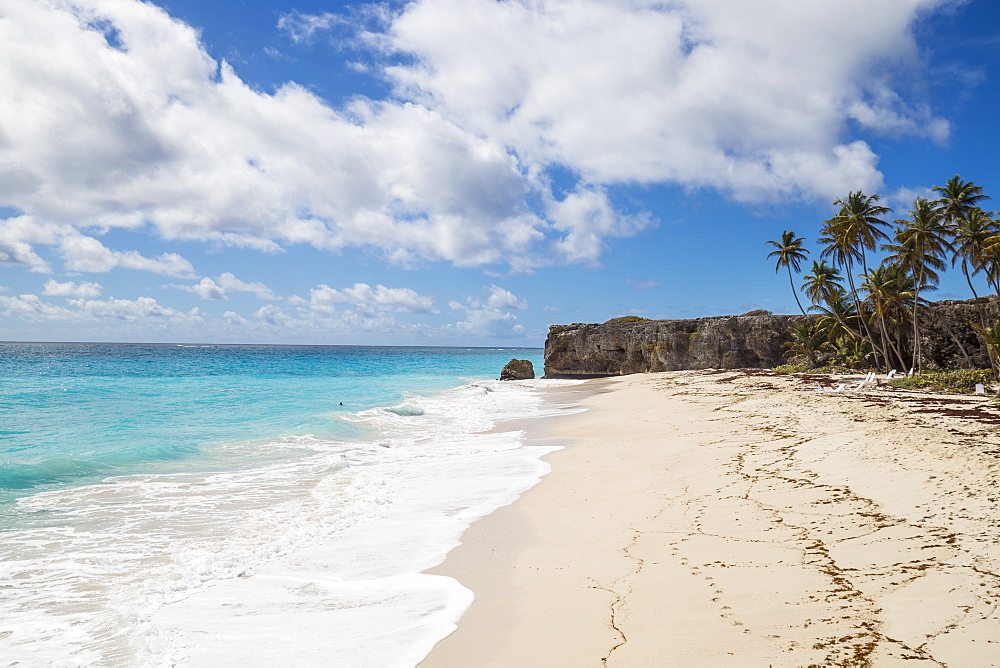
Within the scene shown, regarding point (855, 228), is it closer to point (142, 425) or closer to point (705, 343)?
point (705, 343)

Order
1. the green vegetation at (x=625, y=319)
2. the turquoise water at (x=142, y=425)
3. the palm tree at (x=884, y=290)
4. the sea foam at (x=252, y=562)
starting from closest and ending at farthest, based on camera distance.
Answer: the sea foam at (x=252, y=562) → the turquoise water at (x=142, y=425) → the palm tree at (x=884, y=290) → the green vegetation at (x=625, y=319)

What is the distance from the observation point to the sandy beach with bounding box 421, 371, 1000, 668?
3760mm

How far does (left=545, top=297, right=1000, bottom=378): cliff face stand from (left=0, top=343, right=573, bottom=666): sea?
29.6m

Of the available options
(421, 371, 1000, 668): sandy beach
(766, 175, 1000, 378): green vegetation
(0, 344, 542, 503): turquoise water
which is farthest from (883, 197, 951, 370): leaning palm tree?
(0, 344, 542, 503): turquoise water

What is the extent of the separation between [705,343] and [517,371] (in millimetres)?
16523

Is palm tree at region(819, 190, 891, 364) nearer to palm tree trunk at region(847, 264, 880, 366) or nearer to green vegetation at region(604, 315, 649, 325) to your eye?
palm tree trunk at region(847, 264, 880, 366)

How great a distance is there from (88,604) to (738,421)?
13821 mm

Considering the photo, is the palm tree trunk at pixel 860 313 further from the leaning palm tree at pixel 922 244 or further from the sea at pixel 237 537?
the sea at pixel 237 537

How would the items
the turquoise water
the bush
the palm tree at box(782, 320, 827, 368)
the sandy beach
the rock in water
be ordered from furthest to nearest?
1. the rock in water
2. the palm tree at box(782, 320, 827, 368)
3. the bush
4. the turquoise water
5. the sandy beach

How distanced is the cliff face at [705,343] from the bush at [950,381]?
1086 cm

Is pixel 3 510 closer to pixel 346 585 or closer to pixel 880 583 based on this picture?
pixel 346 585

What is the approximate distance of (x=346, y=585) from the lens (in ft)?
19.1

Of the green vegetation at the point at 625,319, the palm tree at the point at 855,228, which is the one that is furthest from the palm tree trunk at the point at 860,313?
the green vegetation at the point at 625,319

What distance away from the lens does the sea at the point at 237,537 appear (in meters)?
4.71
